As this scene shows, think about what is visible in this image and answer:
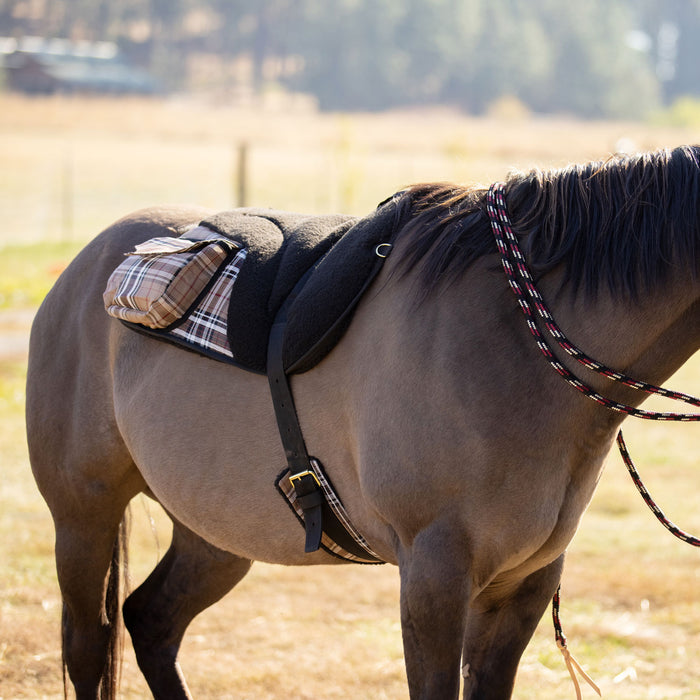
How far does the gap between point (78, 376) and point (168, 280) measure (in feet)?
1.73

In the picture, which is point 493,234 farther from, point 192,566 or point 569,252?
point 192,566

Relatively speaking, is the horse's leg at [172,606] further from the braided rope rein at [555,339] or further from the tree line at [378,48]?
the tree line at [378,48]

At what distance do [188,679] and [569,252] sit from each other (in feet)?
7.50

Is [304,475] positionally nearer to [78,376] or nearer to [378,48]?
[78,376]

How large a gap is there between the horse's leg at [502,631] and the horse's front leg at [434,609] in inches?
10.7

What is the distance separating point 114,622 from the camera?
113 inches

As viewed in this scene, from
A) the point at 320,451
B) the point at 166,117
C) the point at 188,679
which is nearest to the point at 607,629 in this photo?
the point at 188,679

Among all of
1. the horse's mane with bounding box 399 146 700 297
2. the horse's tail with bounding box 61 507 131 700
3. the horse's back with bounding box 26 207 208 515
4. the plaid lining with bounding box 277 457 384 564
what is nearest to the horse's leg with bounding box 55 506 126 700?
the horse's tail with bounding box 61 507 131 700

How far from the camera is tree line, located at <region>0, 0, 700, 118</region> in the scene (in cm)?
6600

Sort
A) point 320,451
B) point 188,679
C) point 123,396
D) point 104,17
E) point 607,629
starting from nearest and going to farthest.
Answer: point 320,451 < point 123,396 < point 188,679 < point 607,629 < point 104,17

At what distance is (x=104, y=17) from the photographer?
65312 mm

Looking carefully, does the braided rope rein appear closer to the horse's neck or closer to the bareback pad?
the horse's neck

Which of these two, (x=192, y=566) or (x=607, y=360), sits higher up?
(x=607, y=360)

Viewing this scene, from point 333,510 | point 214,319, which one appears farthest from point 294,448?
point 214,319
